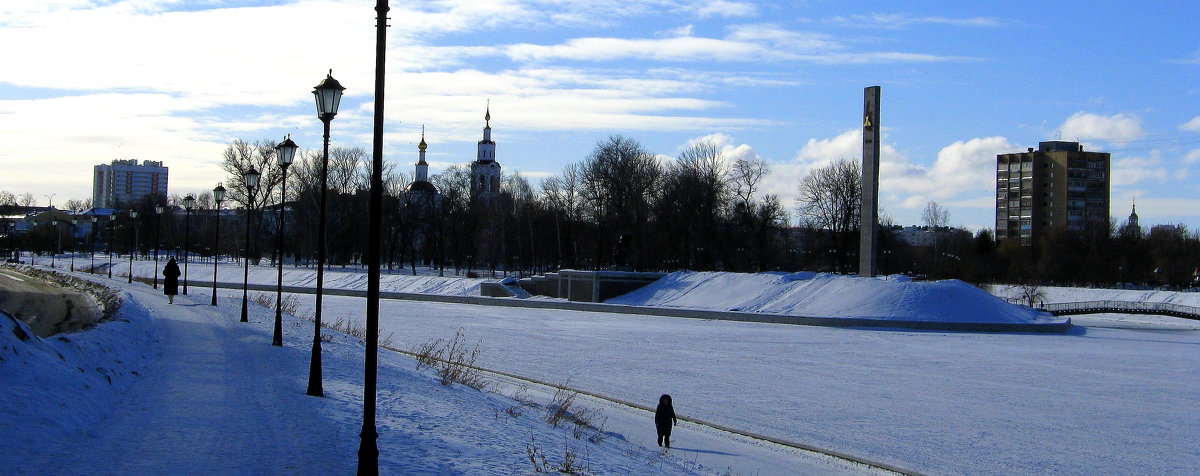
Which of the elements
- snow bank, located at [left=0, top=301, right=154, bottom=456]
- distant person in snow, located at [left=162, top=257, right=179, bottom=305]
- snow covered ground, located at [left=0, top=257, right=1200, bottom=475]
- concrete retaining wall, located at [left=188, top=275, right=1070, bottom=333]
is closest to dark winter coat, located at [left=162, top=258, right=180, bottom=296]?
distant person in snow, located at [left=162, top=257, right=179, bottom=305]

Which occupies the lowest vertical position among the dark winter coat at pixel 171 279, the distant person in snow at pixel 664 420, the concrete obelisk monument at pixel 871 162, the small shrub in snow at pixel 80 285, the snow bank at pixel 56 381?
the distant person in snow at pixel 664 420

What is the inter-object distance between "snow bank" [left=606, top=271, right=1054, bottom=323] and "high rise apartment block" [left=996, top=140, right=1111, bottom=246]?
78057 mm

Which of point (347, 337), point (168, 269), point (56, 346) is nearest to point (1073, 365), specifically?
point (347, 337)

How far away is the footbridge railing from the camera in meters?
64.5

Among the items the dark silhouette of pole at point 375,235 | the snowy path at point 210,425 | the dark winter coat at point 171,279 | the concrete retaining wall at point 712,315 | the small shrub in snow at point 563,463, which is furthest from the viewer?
the concrete retaining wall at point 712,315

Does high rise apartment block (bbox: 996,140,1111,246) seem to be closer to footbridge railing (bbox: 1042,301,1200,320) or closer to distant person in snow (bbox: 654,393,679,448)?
footbridge railing (bbox: 1042,301,1200,320)

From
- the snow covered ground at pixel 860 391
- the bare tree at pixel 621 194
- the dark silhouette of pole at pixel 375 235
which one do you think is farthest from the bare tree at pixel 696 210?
the dark silhouette of pole at pixel 375 235

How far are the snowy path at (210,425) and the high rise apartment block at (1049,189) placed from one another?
4704 inches

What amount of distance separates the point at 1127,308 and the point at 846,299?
32.4 meters

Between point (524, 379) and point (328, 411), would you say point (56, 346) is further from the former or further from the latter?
point (524, 379)

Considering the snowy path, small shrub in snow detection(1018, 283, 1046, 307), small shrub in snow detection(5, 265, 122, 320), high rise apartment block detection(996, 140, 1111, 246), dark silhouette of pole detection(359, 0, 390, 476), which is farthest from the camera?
high rise apartment block detection(996, 140, 1111, 246)

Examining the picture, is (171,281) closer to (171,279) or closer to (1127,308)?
(171,279)

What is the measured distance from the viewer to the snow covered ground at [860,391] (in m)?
14.0

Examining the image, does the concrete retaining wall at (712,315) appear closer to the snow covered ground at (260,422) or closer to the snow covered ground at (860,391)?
the snow covered ground at (860,391)
